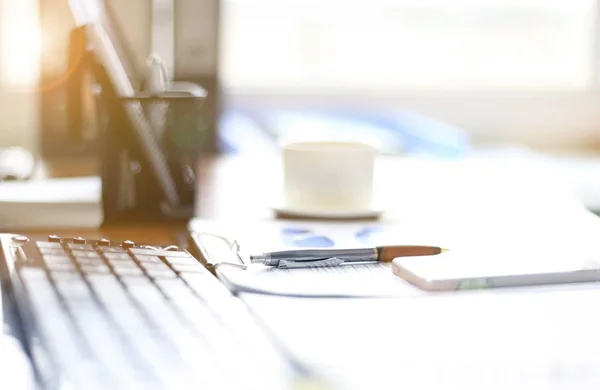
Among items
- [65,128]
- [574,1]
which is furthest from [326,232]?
[574,1]

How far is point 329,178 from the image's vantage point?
0.82 m

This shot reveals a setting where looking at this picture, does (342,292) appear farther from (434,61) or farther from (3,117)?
(434,61)

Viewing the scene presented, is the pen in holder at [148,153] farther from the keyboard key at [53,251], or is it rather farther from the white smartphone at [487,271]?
the white smartphone at [487,271]

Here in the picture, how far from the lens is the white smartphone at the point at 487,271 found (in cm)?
56

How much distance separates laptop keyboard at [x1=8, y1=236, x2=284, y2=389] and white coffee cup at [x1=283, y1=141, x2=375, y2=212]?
20cm

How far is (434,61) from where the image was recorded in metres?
2.18

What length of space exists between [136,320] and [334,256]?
196mm

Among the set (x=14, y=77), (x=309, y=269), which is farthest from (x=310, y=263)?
(x=14, y=77)

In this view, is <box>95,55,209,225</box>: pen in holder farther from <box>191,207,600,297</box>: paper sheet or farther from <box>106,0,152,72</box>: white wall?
<box>106,0,152,72</box>: white wall

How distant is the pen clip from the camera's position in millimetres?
621

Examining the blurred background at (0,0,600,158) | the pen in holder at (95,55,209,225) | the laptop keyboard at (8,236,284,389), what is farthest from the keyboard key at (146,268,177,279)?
the blurred background at (0,0,600,158)

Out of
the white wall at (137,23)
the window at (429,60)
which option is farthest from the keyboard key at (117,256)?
the window at (429,60)

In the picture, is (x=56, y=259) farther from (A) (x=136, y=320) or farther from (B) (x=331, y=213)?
(B) (x=331, y=213)

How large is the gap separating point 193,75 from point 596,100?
124cm
